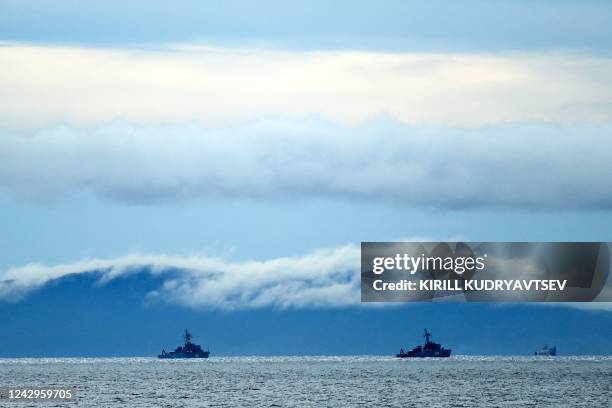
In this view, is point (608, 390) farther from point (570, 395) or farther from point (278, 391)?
point (278, 391)

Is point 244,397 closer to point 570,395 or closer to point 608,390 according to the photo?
point 570,395

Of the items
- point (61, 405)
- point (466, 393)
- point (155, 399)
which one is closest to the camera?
point (61, 405)

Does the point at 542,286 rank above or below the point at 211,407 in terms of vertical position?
above

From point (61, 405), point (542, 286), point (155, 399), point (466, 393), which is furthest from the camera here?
point (466, 393)

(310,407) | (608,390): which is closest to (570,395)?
(608,390)

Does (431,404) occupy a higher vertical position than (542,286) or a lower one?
lower

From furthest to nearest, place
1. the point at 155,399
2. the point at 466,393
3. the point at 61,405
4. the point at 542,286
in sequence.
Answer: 1. the point at 466,393
2. the point at 155,399
3. the point at 61,405
4. the point at 542,286

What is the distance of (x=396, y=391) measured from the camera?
522ft

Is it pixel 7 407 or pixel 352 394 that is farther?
pixel 352 394

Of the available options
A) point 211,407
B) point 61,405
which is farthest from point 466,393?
point 61,405

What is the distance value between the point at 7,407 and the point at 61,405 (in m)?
10.0

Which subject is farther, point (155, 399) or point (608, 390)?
point (608, 390)

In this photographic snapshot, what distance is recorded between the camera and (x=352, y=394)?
501ft

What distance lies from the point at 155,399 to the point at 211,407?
52.9 ft
